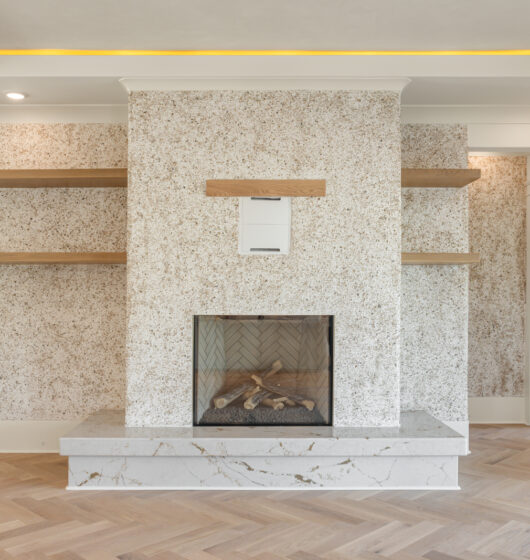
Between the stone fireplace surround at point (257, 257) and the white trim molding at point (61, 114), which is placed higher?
the white trim molding at point (61, 114)

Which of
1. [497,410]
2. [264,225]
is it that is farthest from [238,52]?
[497,410]

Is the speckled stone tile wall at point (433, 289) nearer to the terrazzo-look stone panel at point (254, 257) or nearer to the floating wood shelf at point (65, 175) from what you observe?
the terrazzo-look stone panel at point (254, 257)

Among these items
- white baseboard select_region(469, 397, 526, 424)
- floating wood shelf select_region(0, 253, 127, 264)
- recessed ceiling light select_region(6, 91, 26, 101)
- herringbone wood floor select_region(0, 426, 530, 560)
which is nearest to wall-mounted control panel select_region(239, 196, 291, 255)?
floating wood shelf select_region(0, 253, 127, 264)

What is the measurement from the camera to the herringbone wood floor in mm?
2561

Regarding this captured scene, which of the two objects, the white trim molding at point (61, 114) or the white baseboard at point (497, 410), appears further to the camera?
the white baseboard at point (497, 410)

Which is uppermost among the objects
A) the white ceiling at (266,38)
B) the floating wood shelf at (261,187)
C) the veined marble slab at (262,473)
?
the white ceiling at (266,38)

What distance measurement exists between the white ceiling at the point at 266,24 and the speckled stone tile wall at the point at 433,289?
2.69ft

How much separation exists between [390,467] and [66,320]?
2.28m

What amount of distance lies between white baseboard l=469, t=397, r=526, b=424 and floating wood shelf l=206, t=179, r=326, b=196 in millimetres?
2675

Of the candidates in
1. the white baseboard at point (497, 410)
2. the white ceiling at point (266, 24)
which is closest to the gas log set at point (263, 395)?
the white ceiling at point (266, 24)

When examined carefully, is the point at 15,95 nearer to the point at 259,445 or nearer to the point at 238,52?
the point at 238,52

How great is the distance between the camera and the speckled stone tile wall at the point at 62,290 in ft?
13.9

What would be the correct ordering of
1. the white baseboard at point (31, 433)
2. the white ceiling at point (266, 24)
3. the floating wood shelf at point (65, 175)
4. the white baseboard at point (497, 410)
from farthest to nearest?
1. the white baseboard at point (497, 410)
2. the white baseboard at point (31, 433)
3. the floating wood shelf at point (65, 175)
4. the white ceiling at point (266, 24)

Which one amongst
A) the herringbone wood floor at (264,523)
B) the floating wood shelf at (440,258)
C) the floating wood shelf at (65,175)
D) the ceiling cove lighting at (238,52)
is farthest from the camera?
the floating wood shelf at (440,258)
